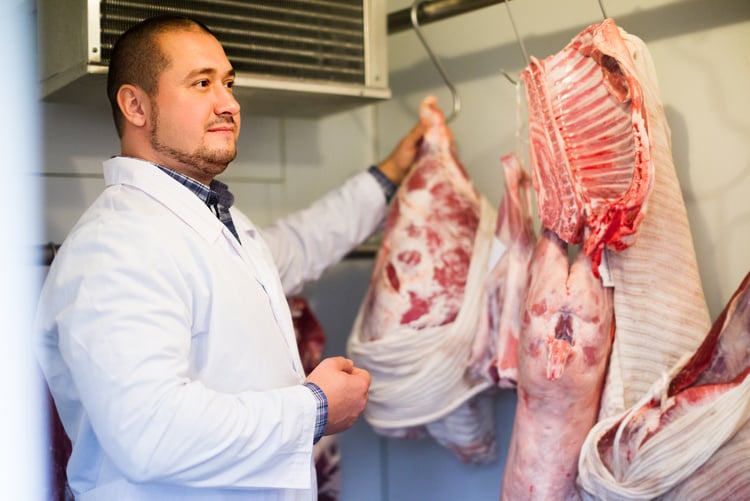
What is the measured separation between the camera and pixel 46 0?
1796mm

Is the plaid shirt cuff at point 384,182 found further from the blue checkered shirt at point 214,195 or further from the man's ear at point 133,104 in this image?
the man's ear at point 133,104

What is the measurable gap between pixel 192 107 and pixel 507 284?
0.70 m

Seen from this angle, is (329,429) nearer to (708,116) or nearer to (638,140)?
(638,140)

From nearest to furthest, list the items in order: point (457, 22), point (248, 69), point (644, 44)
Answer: point (644, 44), point (248, 69), point (457, 22)

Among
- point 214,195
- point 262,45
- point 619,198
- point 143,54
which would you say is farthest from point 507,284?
point 143,54

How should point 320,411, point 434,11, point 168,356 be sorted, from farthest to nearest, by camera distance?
point 434,11, point 320,411, point 168,356

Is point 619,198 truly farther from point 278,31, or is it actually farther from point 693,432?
point 278,31

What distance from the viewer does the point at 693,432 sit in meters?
1.37

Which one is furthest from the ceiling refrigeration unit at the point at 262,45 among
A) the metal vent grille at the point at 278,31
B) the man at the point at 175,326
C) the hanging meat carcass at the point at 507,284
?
the hanging meat carcass at the point at 507,284

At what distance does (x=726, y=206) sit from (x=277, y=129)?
119 centimetres

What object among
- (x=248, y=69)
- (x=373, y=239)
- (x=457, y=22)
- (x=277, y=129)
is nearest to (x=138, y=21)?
(x=248, y=69)

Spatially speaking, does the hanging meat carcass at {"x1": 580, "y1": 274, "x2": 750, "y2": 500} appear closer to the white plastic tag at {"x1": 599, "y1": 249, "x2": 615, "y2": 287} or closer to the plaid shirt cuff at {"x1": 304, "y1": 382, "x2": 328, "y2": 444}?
the white plastic tag at {"x1": 599, "y1": 249, "x2": 615, "y2": 287}

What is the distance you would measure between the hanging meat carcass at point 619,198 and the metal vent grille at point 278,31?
57 cm

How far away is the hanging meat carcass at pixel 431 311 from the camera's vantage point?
187 centimetres
